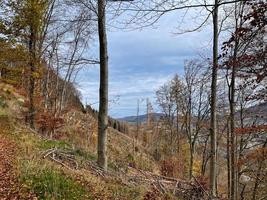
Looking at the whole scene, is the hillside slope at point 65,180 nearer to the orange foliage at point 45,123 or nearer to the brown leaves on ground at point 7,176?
the brown leaves on ground at point 7,176

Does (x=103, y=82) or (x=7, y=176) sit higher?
(x=103, y=82)

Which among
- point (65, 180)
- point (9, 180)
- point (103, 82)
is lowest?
point (65, 180)

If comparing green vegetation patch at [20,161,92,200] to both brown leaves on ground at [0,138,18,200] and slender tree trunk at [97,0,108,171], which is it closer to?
brown leaves on ground at [0,138,18,200]

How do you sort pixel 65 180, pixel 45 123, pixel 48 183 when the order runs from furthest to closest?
pixel 45 123, pixel 65 180, pixel 48 183

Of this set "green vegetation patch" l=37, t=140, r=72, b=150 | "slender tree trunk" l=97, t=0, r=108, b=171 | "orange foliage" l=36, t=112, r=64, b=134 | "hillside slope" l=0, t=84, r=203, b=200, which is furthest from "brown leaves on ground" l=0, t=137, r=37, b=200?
"orange foliage" l=36, t=112, r=64, b=134

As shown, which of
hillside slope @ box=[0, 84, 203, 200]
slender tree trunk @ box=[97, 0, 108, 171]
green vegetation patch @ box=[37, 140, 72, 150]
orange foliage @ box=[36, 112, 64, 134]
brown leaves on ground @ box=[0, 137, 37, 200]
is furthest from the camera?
orange foliage @ box=[36, 112, 64, 134]

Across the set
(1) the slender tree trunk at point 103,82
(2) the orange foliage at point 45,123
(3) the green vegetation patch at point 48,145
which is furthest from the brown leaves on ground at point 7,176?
(2) the orange foliage at point 45,123

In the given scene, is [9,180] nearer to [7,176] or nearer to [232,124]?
[7,176]

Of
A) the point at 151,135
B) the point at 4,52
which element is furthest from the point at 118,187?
the point at 151,135

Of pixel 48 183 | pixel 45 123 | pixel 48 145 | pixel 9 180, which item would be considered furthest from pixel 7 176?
pixel 45 123

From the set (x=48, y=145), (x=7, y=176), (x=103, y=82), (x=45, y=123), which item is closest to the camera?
(x=7, y=176)

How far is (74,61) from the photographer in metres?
10.0

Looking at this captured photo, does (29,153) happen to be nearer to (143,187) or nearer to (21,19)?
(143,187)

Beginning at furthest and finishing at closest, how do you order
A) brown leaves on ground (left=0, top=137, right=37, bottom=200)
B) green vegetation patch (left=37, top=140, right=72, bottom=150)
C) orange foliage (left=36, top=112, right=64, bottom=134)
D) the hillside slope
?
1. orange foliage (left=36, top=112, right=64, bottom=134)
2. green vegetation patch (left=37, top=140, right=72, bottom=150)
3. the hillside slope
4. brown leaves on ground (left=0, top=137, right=37, bottom=200)
